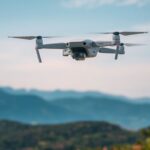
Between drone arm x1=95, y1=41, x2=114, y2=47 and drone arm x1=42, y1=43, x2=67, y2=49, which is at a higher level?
drone arm x1=95, y1=41, x2=114, y2=47

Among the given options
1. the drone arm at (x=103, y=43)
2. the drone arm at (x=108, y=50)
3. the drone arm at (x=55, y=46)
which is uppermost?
the drone arm at (x=103, y=43)

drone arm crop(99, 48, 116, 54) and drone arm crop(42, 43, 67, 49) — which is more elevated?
drone arm crop(42, 43, 67, 49)

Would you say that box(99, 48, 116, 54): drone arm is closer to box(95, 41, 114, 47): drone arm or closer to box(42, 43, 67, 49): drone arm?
box(95, 41, 114, 47): drone arm

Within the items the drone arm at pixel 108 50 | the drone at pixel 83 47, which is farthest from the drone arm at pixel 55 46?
the drone arm at pixel 108 50

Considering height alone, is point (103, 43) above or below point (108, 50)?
above

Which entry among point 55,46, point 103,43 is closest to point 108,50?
point 103,43

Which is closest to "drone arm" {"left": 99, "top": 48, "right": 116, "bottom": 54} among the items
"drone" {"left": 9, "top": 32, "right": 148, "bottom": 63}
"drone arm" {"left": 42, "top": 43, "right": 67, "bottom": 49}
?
"drone" {"left": 9, "top": 32, "right": 148, "bottom": 63}

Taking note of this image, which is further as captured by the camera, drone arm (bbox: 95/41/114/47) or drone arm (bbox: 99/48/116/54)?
drone arm (bbox: 99/48/116/54)

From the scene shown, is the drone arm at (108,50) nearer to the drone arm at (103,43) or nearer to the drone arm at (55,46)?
the drone arm at (103,43)

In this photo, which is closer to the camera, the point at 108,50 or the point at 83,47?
the point at 83,47

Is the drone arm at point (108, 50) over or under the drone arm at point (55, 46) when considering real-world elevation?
under

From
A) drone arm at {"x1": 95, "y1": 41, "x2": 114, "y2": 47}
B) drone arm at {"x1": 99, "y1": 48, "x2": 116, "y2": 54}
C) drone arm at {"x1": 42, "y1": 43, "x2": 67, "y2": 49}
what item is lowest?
drone arm at {"x1": 99, "y1": 48, "x2": 116, "y2": 54}

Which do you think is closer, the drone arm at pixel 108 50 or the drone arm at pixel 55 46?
the drone arm at pixel 55 46

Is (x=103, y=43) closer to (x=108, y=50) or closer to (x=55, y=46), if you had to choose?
(x=108, y=50)
